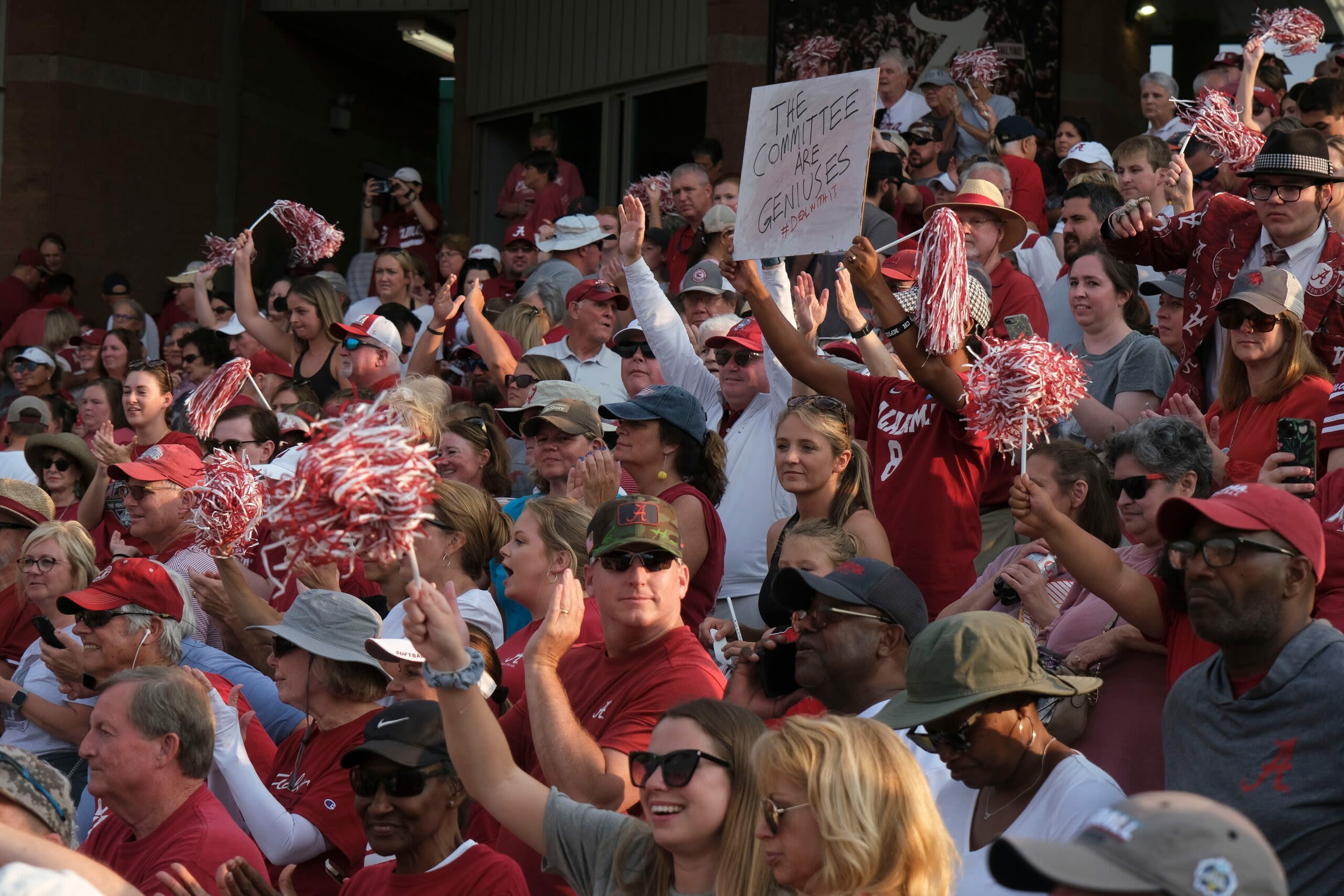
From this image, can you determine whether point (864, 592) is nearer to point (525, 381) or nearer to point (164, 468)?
point (164, 468)

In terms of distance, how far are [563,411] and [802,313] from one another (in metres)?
1.01

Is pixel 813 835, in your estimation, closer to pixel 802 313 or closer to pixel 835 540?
pixel 835 540

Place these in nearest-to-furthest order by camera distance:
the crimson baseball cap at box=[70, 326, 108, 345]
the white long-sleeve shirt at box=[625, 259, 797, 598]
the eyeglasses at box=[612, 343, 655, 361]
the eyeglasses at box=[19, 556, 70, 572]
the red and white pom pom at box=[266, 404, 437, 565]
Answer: the red and white pom pom at box=[266, 404, 437, 565] → the white long-sleeve shirt at box=[625, 259, 797, 598] → the eyeglasses at box=[19, 556, 70, 572] → the eyeglasses at box=[612, 343, 655, 361] → the crimson baseball cap at box=[70, 326, 108, 345]

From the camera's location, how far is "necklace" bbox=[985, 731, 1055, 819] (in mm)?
3238

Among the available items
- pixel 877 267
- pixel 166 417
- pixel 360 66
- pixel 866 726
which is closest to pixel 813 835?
pixel 866 726

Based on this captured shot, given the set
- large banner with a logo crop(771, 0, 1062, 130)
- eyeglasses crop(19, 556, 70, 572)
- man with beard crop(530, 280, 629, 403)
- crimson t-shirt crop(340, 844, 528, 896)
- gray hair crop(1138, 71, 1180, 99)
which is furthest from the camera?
large banner with a logo crop(771, 0, 1062, 130)

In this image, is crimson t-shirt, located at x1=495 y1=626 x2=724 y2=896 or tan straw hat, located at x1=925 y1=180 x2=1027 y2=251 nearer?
crimson t-shirt, located at x1=495 y1=626 x2=724 y2=896

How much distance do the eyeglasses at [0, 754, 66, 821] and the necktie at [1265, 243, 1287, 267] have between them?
439 centimetres

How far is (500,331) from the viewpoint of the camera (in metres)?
8.98

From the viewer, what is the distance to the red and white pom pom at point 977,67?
40.3 feet

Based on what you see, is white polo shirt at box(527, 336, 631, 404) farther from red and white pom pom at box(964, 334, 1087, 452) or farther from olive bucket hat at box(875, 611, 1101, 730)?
olive bucket hat at box(875, 611, 1101, 730)

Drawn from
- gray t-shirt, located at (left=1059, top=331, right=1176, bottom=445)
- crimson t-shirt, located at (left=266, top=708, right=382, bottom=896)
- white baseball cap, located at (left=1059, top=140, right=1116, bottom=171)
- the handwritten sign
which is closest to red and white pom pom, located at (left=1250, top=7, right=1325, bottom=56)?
white baseball cap, located at (left=1059, top=140, right=1116, bottom=171)

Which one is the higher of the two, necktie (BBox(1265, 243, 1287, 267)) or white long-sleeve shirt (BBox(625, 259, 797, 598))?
necktie (BBox(1265, 243, 1287, 267))

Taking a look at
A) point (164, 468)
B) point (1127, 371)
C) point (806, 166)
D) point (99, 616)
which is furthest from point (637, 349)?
point (99, 616)
